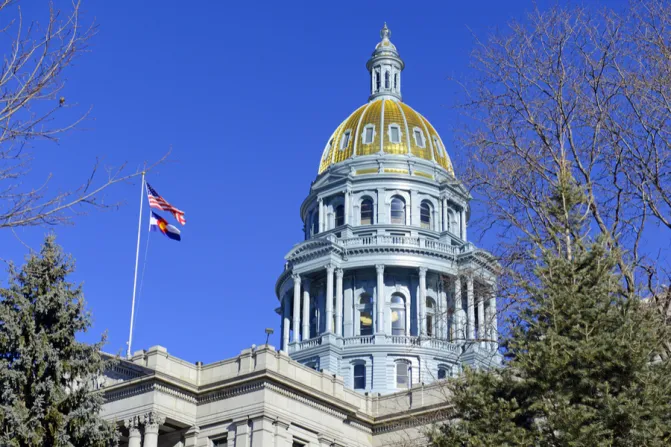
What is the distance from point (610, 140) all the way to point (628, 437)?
688cm

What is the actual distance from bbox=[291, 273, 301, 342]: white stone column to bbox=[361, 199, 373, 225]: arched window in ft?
22.9

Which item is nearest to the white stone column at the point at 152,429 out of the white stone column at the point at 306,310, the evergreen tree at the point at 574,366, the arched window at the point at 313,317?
the evergreen tree at the point at 574,366

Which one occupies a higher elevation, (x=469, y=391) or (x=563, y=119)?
(x=563, y=119)

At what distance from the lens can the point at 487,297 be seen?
3184 centimetres

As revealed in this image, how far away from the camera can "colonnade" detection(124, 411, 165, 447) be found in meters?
48.0

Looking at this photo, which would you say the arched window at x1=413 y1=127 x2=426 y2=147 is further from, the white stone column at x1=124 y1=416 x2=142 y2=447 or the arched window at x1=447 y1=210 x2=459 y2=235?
the white stone column at x1=124 y1=416 x2=142 y2=447

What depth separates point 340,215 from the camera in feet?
277

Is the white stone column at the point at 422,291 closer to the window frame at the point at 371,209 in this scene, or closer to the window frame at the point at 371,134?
the window frame at the point at 371,209

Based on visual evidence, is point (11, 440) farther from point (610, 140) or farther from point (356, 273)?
point (356, 273)

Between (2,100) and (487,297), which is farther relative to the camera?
(487,297)

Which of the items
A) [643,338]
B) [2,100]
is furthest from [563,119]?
[2,100]

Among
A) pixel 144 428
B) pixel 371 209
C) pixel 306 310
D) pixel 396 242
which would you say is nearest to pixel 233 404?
pixel 144 428

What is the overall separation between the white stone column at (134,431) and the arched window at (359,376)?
28.4 metres

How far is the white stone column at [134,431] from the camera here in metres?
48.4
